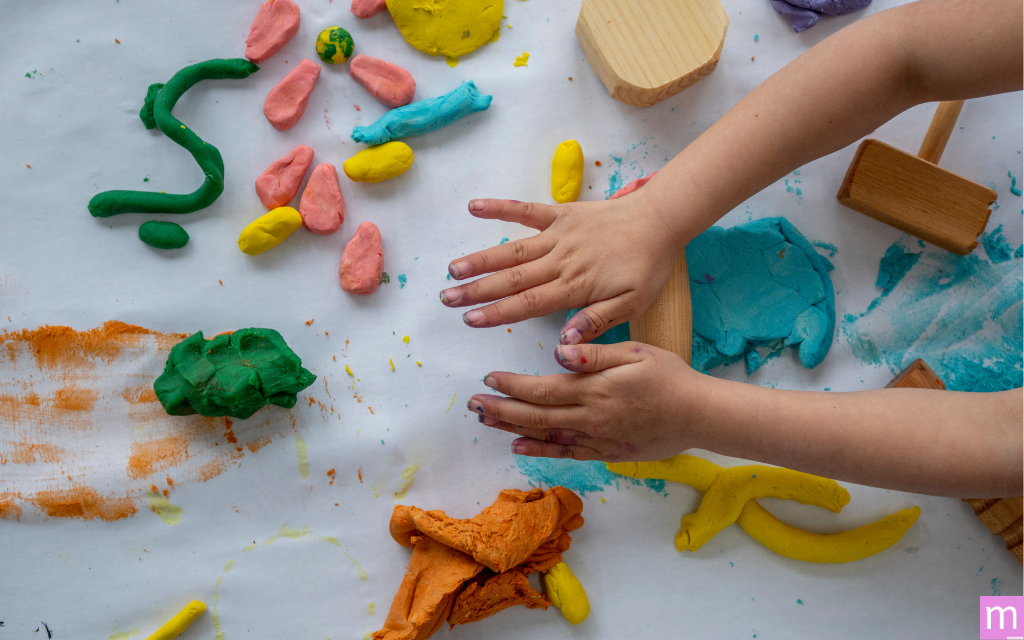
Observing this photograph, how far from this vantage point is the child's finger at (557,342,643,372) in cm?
70

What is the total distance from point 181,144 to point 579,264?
0.55 metres

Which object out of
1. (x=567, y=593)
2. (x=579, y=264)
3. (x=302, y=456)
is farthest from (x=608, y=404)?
(x=302, y=456)

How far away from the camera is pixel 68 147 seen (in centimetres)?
85

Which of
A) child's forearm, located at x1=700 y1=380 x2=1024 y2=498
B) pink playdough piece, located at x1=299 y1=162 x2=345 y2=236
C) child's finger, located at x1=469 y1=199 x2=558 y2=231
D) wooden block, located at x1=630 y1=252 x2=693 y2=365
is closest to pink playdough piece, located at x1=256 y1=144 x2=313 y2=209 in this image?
pink playdough piece, located at x1=299 y1=162 x2=345 y2=236

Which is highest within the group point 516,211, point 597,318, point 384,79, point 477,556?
point 384,79

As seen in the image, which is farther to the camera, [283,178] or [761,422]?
[283,178]

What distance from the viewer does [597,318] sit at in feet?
2.41

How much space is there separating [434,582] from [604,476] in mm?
259

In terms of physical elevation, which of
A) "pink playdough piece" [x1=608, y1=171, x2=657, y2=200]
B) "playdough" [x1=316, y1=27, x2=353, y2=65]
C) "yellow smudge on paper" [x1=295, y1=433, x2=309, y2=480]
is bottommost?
"yellow smudge on paper" [x1=295, y1=433, x2=309, y2=480]

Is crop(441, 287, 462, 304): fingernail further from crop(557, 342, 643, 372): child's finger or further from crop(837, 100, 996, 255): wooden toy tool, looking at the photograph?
crop(837, 100, 996, 255): wooden toy tool

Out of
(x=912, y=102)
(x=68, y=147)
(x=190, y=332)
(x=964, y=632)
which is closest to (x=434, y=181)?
(x=190, y=332)

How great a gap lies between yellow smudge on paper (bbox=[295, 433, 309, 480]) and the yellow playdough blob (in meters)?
0.55

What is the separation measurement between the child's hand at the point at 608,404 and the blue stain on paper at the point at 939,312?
0.31 metres

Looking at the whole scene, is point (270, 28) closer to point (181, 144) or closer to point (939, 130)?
point (181, 144)
